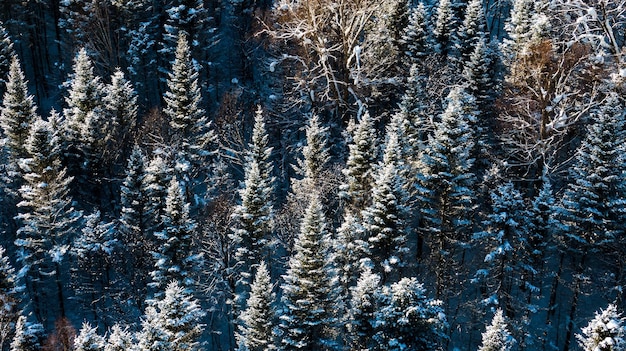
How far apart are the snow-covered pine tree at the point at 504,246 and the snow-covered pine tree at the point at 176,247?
59.0 feet

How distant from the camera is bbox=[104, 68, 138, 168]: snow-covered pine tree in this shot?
41872mm

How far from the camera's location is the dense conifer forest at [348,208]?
102 feet

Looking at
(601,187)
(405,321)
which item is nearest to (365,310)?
(405,321)

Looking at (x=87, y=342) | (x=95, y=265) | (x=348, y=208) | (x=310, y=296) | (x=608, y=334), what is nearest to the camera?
(x=608, y=334)

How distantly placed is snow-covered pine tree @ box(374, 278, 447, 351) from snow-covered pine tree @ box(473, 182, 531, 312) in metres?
8.98

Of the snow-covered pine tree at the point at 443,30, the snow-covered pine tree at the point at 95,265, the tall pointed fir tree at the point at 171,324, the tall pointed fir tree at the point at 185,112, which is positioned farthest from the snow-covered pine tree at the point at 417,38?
the tall pointed fir tree at the point at 171,324

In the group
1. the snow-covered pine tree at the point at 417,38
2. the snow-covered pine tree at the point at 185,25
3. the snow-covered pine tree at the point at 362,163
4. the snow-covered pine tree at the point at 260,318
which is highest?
the snow-covered pine tree at the point at 185,25

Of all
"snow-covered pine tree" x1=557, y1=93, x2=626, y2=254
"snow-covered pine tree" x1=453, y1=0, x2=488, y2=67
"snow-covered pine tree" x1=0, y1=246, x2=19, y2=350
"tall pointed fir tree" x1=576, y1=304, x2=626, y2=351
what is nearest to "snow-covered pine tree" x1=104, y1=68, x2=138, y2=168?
"snow-covered pine tree" x1=0, y1=246, x2=19, y2=350

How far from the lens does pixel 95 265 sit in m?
40.0

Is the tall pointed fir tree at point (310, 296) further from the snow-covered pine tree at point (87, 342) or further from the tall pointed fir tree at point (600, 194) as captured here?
the tall pointed fir tree at point (600, 194)

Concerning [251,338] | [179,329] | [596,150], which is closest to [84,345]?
[179,329]

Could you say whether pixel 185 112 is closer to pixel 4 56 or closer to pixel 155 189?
pixel 155 189

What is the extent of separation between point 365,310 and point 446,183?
896 centimetres

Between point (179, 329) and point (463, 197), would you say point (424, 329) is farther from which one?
point (179, 329)
